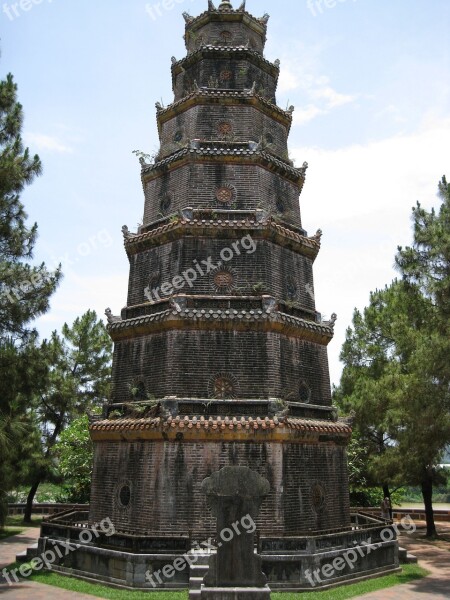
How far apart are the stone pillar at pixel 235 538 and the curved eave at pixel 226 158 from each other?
1007 cm

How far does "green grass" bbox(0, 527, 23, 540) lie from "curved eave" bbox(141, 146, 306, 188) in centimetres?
1654

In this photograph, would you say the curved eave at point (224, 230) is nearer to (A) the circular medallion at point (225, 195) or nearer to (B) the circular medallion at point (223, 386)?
(A) the circular medallion at point (225, 195)

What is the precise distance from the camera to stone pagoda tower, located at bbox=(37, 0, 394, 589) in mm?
12914

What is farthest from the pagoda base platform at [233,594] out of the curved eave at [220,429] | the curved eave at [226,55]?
the curved eave at [226,55]

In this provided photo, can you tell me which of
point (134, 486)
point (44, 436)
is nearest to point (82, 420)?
point (44, 436)

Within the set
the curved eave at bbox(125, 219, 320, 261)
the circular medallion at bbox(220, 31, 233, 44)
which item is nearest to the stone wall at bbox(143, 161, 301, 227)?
the curved eave at bbox(125, 219, 320, 261)

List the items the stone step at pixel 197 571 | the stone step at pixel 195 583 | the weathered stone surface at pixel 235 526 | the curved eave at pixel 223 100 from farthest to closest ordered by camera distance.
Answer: the curved eave at pixel 223 100 → the stone step at pixel 197 571 → the stone step at pixel 195 583 → the weathered stone surface at pixel 235 526

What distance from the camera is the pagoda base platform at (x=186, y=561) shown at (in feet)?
38.2

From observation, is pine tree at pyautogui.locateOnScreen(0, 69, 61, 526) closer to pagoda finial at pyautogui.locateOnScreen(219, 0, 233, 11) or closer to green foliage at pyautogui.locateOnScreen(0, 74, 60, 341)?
green foliage at pyautogui.locateOnScreen(0, 74, 60, 341)

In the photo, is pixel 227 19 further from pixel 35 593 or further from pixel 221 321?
pixel 35 593

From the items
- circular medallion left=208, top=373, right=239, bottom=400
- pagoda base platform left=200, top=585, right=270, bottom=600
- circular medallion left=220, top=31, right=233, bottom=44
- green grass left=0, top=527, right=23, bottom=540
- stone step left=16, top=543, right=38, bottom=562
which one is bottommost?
green grass left=0, top=527, right=23, bottom=540

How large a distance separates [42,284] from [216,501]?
8065 millimetres

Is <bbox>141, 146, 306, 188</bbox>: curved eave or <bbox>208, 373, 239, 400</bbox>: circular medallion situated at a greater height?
<bbox>141, 146, 306, 188</bbox>: curved eave

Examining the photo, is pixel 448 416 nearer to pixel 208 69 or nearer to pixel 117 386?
pixel 117 386
